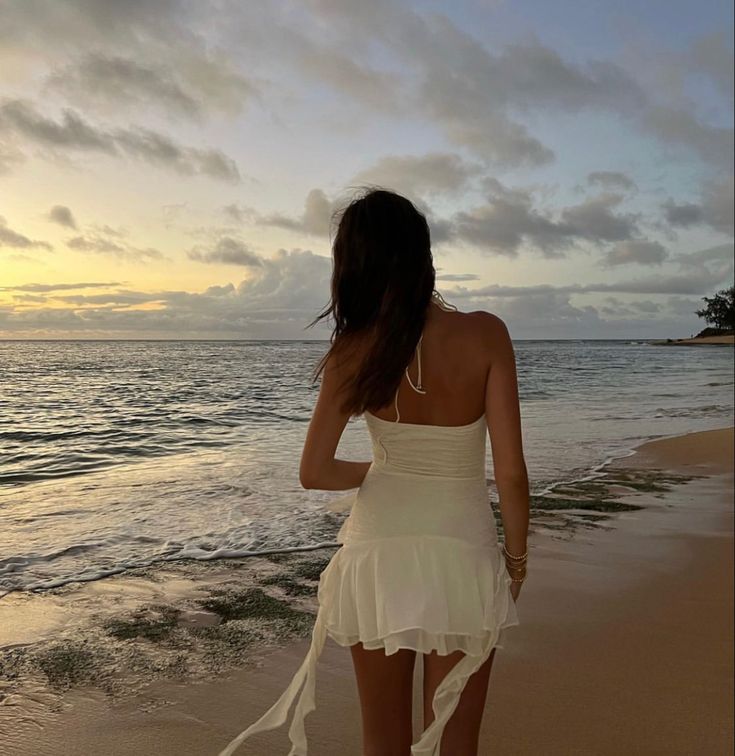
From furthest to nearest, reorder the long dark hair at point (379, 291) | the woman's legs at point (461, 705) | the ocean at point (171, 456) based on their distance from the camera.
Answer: the ocean at point (171, 456), the woman's legs at point (461, 705), the long dark hair at point (379, 291)

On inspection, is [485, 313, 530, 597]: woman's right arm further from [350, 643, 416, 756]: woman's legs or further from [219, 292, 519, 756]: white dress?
[350, 643, 416, 756]: woman's legs

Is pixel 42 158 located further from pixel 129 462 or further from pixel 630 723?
pixel 630 723

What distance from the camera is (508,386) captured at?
5.77ft

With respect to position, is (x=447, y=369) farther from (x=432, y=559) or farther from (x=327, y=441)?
(x=432, y=559)

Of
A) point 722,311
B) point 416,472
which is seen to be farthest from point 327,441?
point 722,311

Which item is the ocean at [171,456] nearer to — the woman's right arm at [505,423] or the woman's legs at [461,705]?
the woman's legs at [461,705]

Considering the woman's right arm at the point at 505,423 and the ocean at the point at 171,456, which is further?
the ocean at the point at 171,456

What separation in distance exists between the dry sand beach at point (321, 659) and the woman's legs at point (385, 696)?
1011mm

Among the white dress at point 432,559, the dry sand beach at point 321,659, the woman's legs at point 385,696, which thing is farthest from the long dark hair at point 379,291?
the dry sand beach at point 321,659

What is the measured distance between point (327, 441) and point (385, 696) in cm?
74

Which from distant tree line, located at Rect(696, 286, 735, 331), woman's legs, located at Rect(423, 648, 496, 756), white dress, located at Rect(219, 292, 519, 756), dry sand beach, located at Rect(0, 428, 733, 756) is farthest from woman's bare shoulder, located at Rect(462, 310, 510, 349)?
distant tree line, located at Rect(696, 286, 735, 331)

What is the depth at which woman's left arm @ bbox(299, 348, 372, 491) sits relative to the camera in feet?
5.83

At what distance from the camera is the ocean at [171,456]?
573cm

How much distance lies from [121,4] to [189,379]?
15.5 metres
